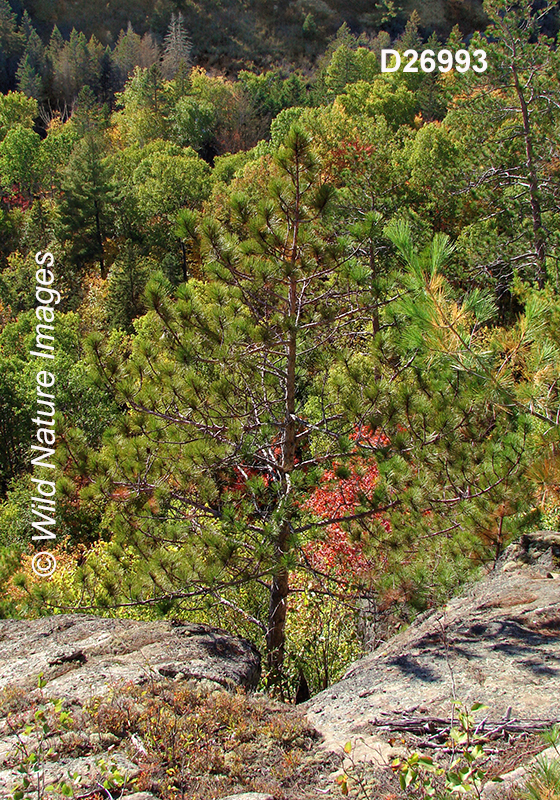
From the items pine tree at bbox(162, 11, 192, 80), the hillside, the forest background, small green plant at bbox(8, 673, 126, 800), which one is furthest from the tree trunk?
the hillside

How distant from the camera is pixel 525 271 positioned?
17.7m

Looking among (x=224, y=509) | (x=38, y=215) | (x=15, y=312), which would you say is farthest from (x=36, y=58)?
(x=224, y=509)

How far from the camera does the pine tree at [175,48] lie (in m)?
76.8

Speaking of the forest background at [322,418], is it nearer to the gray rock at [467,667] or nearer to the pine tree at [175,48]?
the gray rock at [467,667]

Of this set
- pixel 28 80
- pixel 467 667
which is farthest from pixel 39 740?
pixel 28 80

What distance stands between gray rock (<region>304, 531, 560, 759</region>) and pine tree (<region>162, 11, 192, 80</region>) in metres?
81.0

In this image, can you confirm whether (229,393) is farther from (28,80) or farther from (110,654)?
(28,80)

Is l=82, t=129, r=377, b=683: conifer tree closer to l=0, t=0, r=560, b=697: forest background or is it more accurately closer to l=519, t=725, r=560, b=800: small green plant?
l=0, t=0, r=560, b=697: forest background

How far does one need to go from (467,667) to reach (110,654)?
3355 mm

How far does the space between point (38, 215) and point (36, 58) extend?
153ft

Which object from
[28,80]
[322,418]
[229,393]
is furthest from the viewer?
[28,80]

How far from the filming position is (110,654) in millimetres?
5844

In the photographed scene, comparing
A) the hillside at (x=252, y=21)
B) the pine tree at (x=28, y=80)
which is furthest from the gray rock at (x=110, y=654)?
the hillside at (x=252, y=21)

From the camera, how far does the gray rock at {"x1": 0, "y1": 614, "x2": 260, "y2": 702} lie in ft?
17.3
